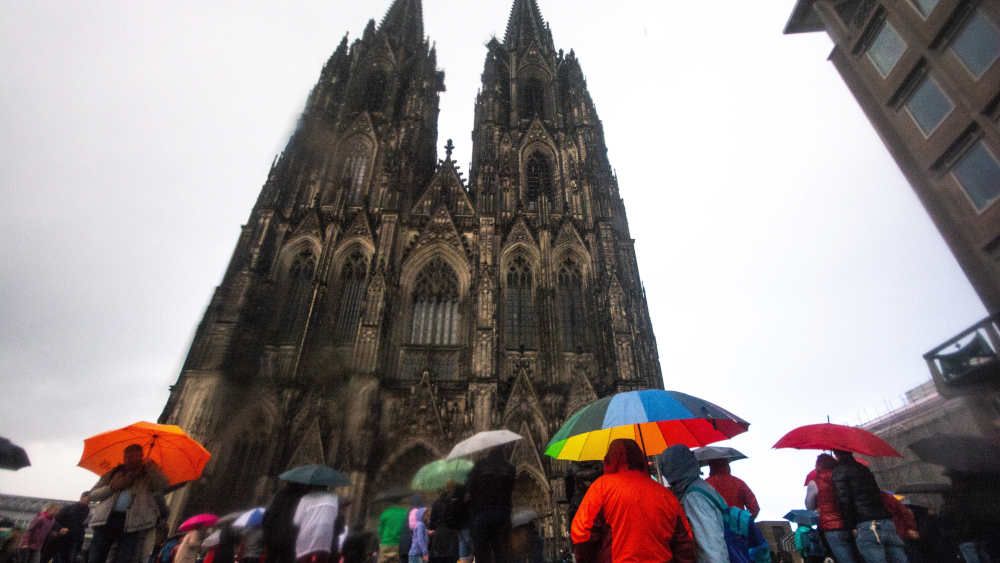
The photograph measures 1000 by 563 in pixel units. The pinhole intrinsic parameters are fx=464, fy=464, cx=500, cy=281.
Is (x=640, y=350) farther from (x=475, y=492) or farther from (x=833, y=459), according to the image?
(x=475, y=492)

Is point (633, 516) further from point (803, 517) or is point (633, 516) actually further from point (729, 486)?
point (803, 517)

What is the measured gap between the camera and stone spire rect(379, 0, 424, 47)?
29992 mm

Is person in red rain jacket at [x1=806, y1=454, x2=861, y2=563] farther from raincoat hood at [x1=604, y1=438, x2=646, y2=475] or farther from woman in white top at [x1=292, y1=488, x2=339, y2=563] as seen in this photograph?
woman in white top at [x1=292, y1=488, x2=339, y2=563]

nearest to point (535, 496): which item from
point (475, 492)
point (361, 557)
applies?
point (361, 557)

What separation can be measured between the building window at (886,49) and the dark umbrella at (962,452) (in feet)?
29.4

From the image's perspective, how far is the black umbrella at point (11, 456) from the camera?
19.0ft

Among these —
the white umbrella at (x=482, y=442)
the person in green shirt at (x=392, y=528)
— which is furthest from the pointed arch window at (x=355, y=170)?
the white umbrella at (x=482, y=442)

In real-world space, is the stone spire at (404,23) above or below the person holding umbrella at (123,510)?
above

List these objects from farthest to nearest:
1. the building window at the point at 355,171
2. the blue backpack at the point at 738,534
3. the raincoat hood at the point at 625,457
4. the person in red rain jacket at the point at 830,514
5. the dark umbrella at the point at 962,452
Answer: the building window at the point at 355,171
the dark umbrella at the point at 962,452
the person in red rain jacket at the point at 830,514
the blue backpack at the point at 738,534
the raincoat hood at the point at 625,457

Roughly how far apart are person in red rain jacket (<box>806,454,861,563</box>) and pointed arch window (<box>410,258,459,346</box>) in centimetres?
1398

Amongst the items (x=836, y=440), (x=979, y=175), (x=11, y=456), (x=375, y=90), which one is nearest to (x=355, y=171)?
(x=375, y=90)

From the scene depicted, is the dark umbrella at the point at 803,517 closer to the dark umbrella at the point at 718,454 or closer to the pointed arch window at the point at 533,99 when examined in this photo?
the dark umbrella at the point at 718,454

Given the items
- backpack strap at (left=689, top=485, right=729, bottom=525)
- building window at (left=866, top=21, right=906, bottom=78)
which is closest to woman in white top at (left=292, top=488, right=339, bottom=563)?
backpack strap at (left=689, top=485, right=729, bottom=525)

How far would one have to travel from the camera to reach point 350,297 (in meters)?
18.4
